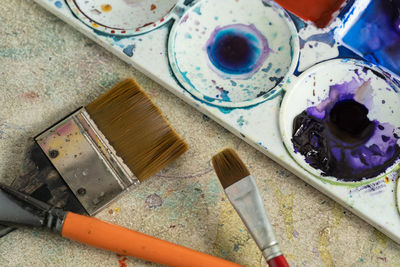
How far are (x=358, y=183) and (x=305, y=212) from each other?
148 millimetres

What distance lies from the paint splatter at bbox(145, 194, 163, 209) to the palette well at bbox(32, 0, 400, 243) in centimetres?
25

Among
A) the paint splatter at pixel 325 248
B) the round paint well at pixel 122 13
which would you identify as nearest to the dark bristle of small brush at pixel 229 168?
the paint splatter at pixel 325 248

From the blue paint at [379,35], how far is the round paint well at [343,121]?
3.2 inches

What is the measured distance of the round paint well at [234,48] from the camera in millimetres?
1293

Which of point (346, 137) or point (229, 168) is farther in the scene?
point (346, 137)

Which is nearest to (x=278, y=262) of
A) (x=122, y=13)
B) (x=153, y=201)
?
(x=153, y=201)

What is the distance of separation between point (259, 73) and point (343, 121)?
0.25 meters

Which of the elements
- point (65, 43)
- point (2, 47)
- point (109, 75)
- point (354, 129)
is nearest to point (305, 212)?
point (354, 129)

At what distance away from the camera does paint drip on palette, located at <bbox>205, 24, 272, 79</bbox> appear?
4.38 ft

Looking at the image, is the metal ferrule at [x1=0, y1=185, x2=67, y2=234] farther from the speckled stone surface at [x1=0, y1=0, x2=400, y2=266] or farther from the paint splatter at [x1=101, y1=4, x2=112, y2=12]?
the paint splatter at [x1=101, y1=4, x2=112, y2=12]

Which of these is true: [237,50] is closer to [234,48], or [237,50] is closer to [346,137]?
[234,48]

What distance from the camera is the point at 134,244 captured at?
43.1 inches

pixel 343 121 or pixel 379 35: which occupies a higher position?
pixel 379 35

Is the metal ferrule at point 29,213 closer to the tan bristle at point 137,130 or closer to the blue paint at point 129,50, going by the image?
the tan bristle at point 137,130
